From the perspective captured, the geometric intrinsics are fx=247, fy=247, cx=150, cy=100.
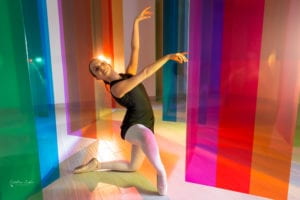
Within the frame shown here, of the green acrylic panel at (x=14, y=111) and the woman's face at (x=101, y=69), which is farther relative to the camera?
the woman's face at (x=101, y=69)

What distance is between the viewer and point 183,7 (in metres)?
1.97

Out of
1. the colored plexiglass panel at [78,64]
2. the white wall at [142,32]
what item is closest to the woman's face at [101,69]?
the white wall at [142,32]

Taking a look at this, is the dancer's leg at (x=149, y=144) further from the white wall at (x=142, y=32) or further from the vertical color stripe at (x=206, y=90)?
the white wall at (x=142, y=32)

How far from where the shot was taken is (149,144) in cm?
140

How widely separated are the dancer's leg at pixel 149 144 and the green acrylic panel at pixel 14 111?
57cm

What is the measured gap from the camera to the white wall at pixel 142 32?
1.64 meters

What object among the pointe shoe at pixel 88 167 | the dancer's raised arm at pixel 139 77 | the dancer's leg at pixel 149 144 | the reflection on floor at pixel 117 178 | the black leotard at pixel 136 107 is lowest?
the reflection on floor at pixel 117 178

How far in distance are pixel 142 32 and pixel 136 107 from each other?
65cm

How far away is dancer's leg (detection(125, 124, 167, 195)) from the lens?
55.0 inches

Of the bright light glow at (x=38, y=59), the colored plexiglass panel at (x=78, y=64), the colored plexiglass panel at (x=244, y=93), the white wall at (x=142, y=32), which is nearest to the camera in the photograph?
the colored plexiglass panel at (x=244, y=93)

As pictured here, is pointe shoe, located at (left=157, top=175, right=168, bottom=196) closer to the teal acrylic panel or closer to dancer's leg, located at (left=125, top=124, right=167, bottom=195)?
dancer's leg, located at (left=125, top=124, right=167, bottom=195)

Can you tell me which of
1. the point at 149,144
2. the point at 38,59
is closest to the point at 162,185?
the point at 149,144

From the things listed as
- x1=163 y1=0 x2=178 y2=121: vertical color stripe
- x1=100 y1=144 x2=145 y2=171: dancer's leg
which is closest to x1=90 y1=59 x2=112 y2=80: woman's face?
x1=100 y1=144 x2=145 y2=171: dancer's leg

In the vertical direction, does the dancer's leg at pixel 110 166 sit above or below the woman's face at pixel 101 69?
below
